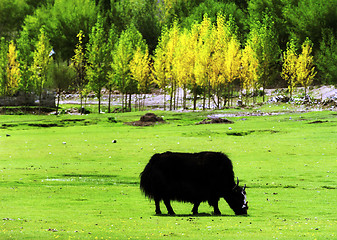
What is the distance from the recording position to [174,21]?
90000 mm

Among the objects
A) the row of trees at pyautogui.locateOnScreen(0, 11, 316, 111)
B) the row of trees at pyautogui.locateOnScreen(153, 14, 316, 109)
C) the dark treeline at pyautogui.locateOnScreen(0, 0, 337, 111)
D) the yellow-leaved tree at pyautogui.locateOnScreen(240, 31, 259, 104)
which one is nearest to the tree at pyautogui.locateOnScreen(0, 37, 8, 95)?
the row of trees at pyautogui.locateOnScreen(0, 11, 316, 111)

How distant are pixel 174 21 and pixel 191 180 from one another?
252 feet

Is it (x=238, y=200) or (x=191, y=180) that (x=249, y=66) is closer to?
(x=238, y=200)

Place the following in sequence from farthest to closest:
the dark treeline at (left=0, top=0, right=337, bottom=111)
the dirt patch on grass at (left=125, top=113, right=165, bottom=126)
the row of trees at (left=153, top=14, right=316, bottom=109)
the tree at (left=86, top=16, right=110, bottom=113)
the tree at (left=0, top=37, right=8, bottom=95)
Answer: the dark treeline at (left=0, top=0, right=337, bottom=111) → the tree at (left=0, top=37, right=8, bottom=95) → the tree at (left=86, top=16, right=110, bottom=113) → the row of trees at (left=153, top=14, right=316, bottom=109) → the dirt patch on grass at (left=125, top=113, right=165, bottom=126)

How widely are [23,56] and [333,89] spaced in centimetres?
5246

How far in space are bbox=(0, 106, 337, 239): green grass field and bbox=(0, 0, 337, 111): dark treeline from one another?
121 feet

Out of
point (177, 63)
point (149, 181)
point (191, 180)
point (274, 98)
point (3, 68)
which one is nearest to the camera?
point (149, 181)

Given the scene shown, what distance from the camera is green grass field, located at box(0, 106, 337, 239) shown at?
41.2ft

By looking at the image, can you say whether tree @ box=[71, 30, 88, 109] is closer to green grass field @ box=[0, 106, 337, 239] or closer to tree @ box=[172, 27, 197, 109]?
tree @ box=[172, 27, 197, 109]

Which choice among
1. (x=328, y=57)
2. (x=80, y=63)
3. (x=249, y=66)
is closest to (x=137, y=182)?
(x=249, y=66)

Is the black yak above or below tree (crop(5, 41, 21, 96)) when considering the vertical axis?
below

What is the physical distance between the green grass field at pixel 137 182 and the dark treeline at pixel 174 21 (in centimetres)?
3686

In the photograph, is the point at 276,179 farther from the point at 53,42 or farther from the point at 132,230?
the point at 53,42

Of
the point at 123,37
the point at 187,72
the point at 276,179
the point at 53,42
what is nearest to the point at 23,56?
the point at 53,42
